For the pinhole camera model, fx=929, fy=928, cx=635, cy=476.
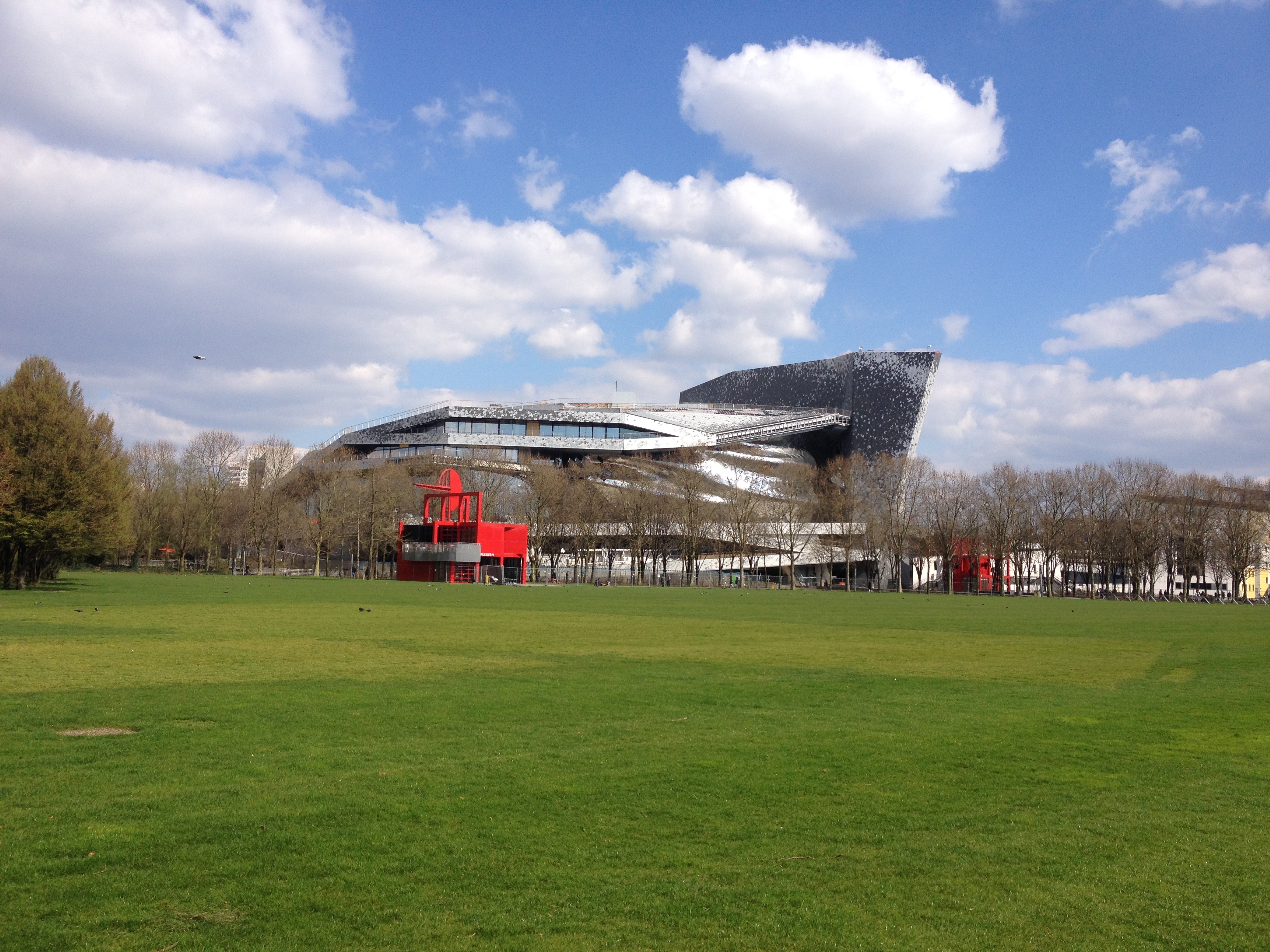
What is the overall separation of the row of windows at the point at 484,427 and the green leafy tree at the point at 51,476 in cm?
6377

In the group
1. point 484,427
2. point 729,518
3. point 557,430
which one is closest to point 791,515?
point 729,518

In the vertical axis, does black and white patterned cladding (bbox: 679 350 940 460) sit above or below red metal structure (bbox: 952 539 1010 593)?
above

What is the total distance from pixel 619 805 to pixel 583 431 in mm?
99684

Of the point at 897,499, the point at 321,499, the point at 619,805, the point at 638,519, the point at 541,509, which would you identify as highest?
the point at 897,499

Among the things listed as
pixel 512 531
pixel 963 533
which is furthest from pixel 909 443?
pixel 512 531

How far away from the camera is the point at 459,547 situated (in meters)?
67.0

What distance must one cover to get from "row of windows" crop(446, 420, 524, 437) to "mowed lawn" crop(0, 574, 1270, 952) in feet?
290

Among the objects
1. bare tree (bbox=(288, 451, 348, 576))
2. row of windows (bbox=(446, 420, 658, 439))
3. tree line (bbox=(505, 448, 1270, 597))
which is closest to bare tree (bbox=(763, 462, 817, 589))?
tree line (bbox=(505, 448, 1270, 597))

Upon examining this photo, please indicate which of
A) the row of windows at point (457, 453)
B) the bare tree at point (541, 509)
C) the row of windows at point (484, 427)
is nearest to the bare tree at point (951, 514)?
the bare tree at point (541, 509)

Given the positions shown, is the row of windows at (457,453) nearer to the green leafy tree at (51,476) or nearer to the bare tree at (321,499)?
the bare tree at (321,499)

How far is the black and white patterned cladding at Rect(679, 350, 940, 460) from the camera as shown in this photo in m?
102

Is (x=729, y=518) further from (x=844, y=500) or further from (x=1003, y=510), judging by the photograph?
(x=1003, y=510)

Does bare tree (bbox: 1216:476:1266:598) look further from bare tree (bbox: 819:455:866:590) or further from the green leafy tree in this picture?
the green leafy tree

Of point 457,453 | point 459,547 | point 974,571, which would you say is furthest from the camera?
point 457,453
